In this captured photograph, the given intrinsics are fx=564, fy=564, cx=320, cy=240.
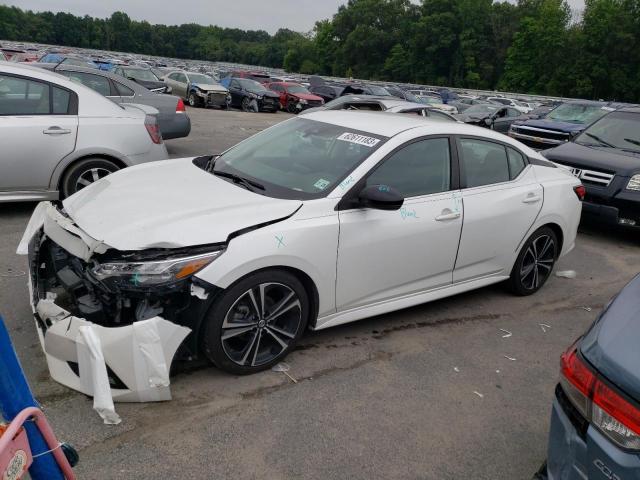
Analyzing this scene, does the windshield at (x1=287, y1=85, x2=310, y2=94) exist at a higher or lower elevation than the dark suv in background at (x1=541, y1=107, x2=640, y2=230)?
higher

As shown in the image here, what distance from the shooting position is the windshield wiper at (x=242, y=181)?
3.92 m

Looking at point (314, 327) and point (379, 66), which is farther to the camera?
point (379, 66)

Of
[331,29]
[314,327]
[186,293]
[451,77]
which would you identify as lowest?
[314,327]

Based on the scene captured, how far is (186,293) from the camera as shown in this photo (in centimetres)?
314

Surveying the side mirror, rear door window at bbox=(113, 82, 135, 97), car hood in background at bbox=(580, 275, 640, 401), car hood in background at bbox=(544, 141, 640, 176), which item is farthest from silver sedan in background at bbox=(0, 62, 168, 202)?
car hood in background at bbox=(544, 141, 640, 176)

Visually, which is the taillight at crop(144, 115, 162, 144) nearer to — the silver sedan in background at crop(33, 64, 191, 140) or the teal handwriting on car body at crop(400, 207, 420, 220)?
the silver sedan in background at crop(33, 64, 191, 140)

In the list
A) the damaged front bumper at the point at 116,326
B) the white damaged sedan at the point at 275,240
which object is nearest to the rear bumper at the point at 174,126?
the white damaged sedan at the point at 275,240

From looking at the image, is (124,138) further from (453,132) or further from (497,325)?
(497,325)

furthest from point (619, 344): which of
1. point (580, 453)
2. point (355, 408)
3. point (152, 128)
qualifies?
point (152, 128)

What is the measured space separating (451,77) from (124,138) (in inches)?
3598

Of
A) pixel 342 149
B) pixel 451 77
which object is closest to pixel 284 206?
pixel 342 149

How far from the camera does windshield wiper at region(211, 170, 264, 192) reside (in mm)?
3918

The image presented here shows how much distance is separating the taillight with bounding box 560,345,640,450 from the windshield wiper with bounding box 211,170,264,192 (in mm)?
2427

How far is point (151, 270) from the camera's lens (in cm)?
310
